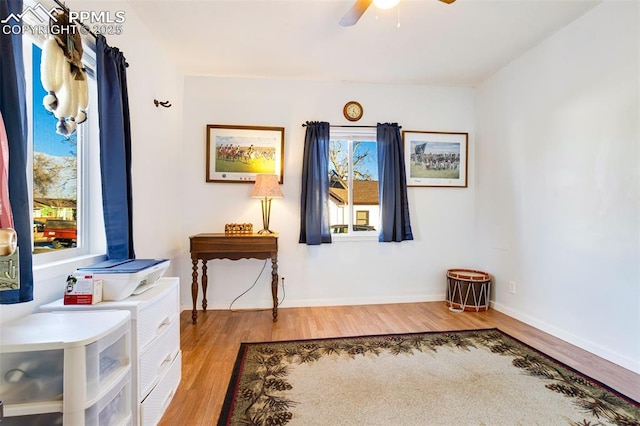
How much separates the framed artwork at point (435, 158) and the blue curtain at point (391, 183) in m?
0.17

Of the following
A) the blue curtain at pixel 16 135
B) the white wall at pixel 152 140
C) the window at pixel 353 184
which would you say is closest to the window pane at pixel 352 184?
the window at pixel 353 184

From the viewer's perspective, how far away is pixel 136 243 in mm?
2189

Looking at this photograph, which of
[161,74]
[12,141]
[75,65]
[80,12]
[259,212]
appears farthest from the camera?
[259,212]

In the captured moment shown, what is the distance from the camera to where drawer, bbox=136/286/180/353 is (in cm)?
134

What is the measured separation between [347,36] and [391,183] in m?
1.54

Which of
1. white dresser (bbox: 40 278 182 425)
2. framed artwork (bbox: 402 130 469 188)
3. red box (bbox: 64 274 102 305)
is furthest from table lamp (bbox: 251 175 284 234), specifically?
red box (bbox: 64 274 102 305)

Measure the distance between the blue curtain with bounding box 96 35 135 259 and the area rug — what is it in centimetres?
116

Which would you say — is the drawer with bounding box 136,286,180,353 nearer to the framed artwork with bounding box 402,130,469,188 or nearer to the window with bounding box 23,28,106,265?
the window with bounding box 23,28,106,265

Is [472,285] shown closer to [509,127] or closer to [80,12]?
[509,127]

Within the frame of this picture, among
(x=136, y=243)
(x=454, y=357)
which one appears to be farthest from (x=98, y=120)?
(x=454, y=357)

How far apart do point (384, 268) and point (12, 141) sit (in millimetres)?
3138

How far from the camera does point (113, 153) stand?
1752 mm

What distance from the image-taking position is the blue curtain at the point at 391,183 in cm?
326

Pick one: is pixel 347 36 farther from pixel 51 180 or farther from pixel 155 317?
pixel 155 317
